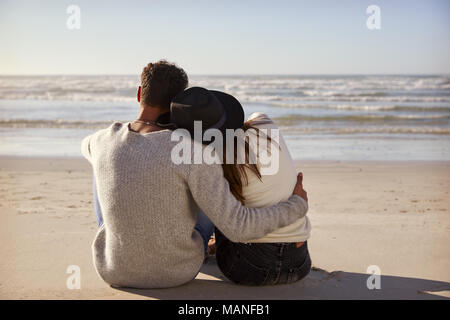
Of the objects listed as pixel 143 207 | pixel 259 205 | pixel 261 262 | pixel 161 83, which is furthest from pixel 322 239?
pixel 161 83

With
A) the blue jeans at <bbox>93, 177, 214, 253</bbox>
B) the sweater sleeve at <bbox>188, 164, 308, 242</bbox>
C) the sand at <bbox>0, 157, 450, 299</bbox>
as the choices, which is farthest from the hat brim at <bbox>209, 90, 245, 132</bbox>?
the sand at <bbox>0, 157, 450, 299</bbox>

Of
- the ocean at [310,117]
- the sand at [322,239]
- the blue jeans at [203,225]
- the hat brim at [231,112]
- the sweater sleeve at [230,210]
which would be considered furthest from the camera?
the ocean at [310,117]

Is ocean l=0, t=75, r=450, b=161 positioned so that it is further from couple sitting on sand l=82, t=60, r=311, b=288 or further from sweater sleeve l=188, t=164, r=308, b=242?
sweater sleeve l=188, t=164, r=308, b=242

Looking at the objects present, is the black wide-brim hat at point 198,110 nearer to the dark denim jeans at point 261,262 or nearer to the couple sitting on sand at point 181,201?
the couple sitting on sand at point 181,201

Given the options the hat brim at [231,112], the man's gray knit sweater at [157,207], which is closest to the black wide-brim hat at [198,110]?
the hat brim at [231,112]

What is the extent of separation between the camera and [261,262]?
287 cm

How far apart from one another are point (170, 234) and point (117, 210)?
29 centimetres

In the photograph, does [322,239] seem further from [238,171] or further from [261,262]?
[238,171]

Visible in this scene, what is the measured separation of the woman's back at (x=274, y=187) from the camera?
Result: 274 centimetres

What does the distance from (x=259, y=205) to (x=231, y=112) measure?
534 mm

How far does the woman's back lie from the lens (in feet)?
9.00

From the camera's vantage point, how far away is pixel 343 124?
42.9 feet
